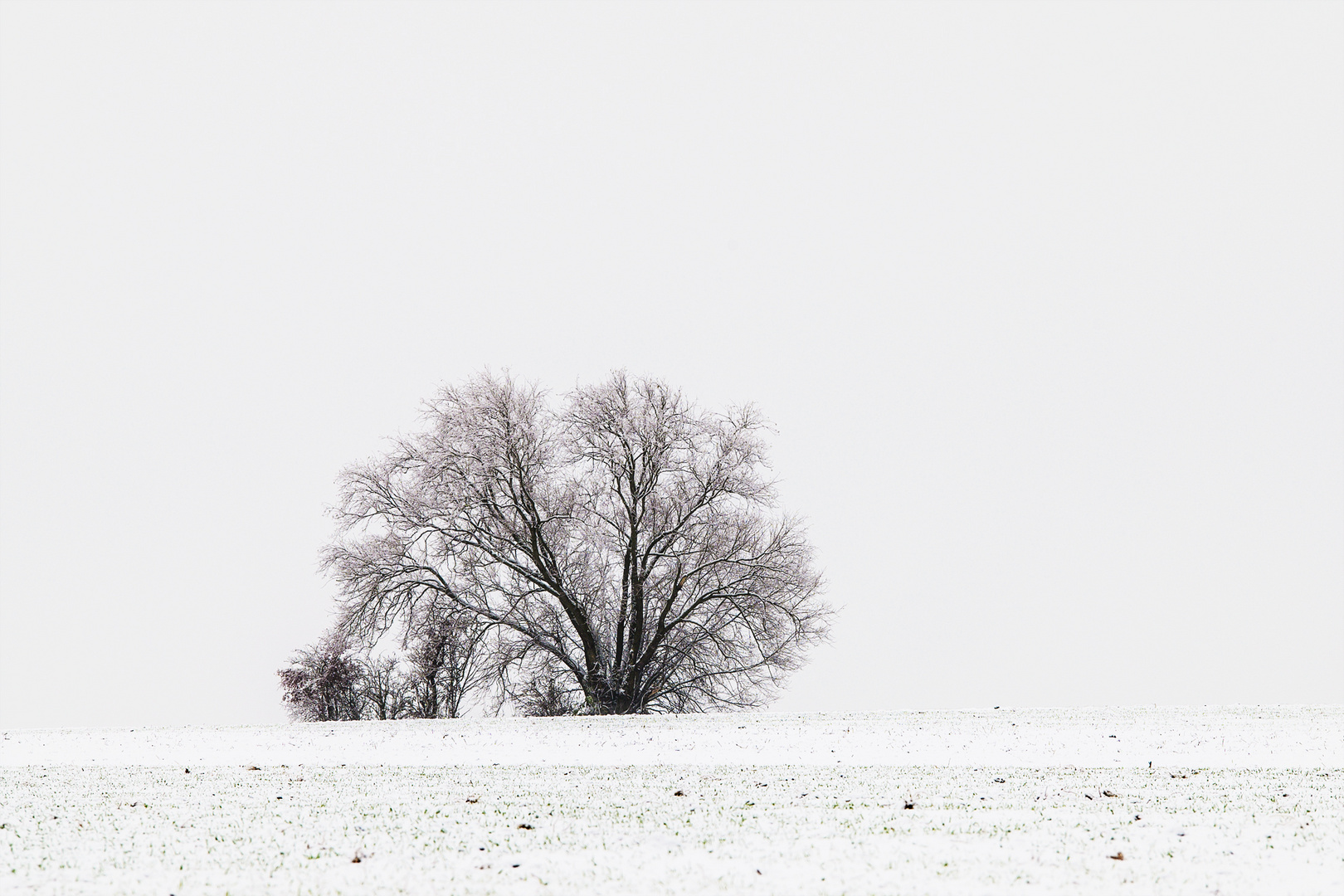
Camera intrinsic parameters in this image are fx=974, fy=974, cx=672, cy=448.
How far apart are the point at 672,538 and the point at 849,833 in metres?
18.2

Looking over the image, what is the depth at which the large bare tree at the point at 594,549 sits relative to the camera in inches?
975

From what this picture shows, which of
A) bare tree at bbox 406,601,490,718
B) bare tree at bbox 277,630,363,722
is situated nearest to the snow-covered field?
bare tree at bbox 406,601,490,718

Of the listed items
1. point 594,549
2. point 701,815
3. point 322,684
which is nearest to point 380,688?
point 322,684

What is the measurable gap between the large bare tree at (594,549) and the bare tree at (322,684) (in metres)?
2.23

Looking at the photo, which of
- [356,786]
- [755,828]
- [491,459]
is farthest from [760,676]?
[755,828]

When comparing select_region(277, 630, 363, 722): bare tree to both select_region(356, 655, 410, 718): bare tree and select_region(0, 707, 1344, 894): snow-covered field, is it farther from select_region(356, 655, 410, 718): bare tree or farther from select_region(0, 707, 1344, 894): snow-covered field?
select_region(0, 707, 1344, 894): snow-covered field

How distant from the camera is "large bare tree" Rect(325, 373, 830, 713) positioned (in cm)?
2477

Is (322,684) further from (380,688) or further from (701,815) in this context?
(701,815)

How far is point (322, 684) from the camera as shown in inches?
1030

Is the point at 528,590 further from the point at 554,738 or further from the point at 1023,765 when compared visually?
the point at 1023,765

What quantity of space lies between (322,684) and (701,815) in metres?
21.1

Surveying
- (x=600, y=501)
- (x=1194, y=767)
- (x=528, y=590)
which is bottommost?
(x=1194, y=767)

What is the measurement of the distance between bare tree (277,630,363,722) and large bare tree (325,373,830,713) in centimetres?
223

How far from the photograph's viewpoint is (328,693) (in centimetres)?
2633
